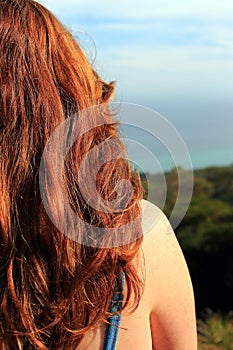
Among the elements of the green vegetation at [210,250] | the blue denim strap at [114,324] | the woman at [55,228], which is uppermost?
the woman at [55,228]

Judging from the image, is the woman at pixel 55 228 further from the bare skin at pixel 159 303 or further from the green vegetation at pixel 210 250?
the green vegetation at pixel 210 250

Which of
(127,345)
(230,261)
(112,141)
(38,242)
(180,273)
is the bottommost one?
(230,261)

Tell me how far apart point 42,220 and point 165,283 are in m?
0.39

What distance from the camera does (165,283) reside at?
5.03ft

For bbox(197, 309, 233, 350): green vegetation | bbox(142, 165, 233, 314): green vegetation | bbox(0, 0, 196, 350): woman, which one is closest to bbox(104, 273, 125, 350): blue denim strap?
bbox(0, 0, 196, 350): woman

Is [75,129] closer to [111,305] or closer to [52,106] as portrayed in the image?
[52,106]

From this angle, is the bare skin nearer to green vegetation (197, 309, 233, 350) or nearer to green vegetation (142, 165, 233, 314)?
green vegetation (197, 309, 233, 350)

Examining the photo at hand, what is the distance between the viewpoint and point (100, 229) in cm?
143

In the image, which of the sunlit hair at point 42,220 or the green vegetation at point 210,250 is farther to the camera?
the green vegetation at point 210,250

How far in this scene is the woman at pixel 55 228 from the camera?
1.40 meters

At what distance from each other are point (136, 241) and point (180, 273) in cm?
20

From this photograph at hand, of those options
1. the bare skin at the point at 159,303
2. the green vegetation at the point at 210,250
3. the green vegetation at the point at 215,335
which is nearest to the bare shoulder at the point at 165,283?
the bare skin at the point at 159,303

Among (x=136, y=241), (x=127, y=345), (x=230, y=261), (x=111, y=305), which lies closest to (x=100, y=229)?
(x=136, y=241)

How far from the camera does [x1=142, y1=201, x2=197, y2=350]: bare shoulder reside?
1.51 meters
